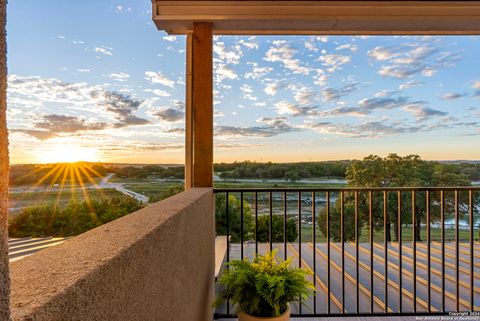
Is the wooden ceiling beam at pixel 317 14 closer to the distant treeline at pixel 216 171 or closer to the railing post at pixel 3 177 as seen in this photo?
the distant treeline at pixel 216 171

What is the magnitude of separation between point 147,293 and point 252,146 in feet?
16.6

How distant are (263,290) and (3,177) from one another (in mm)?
1992

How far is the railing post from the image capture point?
12.9 inches

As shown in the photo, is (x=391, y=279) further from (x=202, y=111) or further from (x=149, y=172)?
(x=149, y=172)

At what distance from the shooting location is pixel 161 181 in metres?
2.17

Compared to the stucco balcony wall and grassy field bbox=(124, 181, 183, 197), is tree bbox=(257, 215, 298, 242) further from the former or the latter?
the stucco balcony wall

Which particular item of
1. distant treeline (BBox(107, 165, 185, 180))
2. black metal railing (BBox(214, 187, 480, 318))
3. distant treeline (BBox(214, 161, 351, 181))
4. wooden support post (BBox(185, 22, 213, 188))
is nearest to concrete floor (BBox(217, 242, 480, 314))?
black metal railing (BBox(214, 187, 480, 318))

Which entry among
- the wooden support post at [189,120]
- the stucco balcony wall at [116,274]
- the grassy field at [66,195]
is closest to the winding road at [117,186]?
the grassy field at [66,195]

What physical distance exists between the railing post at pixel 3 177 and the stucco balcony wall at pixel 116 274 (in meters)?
0.07

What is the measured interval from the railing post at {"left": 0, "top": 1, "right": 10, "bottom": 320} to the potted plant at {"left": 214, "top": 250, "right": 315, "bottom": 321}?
1.91 meters

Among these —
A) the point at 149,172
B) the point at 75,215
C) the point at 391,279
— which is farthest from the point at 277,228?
the point at 75,215

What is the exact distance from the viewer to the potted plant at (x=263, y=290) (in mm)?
2047

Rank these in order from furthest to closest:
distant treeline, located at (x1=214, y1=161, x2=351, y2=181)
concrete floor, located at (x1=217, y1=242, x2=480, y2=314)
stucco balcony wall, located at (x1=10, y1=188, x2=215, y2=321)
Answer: distant treeline, located at (x1=214, y1=161, x2=351, y2=181) → concrete floor, located at (x1=217, y1=242, x2=480, y2=314) → stucco balcony wall, located at (x1=10, y1=188, x2=215, y2=321)

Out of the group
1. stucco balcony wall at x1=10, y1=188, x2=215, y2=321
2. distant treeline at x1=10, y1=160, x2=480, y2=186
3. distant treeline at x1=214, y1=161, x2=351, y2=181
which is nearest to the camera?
stucco balcony wall at x1=10, y1=188, x2=215, y2=321
